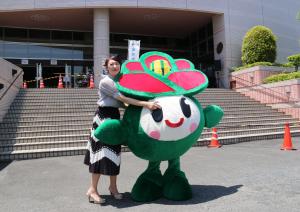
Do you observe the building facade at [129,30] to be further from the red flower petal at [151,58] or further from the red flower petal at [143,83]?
the red flower petal at [143,83]

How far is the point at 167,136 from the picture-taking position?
368cm

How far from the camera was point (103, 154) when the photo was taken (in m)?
3.87

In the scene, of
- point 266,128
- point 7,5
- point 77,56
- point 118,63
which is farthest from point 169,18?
point 118,63

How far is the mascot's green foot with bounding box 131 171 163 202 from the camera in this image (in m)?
3.93

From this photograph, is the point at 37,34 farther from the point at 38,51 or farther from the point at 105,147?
the point at 105,147

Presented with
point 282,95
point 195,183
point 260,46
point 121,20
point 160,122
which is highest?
point 121,20

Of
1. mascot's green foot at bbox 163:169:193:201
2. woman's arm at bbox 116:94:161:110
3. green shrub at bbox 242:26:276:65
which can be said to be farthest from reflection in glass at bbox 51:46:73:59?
mascot's green foot at bbox 163:169:193:201

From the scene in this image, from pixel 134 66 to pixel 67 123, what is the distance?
7.18 metres

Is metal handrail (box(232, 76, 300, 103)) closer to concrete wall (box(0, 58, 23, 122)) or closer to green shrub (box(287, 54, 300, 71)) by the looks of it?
green shrub (box(287, 54, 300, 71))

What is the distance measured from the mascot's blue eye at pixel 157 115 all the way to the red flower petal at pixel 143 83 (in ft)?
0.87

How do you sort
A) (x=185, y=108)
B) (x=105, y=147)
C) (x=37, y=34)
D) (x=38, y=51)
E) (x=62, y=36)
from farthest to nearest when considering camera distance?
(x=62, y=36), (x=37, y=34), (x=38, y=51), (x=105, y=147), (x=185, y=108)

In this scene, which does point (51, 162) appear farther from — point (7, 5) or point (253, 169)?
point (7, 5)

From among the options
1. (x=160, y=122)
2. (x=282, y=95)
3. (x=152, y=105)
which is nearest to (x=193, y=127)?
(x=160, y=122)

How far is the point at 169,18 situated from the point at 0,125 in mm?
14510
